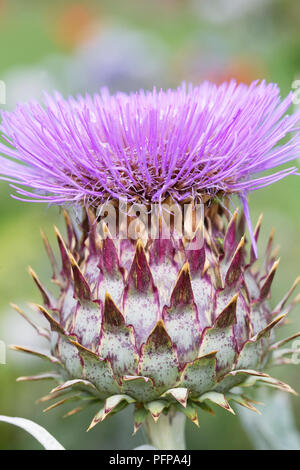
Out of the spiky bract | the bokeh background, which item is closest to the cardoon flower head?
the spiky bract

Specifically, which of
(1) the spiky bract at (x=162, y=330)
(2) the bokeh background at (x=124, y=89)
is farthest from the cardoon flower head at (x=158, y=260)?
(2) the bokeh background at (x=124, y=89)

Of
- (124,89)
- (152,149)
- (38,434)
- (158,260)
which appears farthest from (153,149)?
(124,89)

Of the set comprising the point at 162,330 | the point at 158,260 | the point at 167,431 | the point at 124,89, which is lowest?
the point at 167,431

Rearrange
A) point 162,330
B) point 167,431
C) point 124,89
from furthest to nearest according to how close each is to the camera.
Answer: point 124,89 < point 167,431 < point 162,330

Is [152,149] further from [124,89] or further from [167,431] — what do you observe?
[124,89]

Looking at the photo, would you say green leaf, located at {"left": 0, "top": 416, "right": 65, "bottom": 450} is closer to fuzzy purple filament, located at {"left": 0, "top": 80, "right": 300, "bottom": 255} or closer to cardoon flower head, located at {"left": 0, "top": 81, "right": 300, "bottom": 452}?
cardoon flower head, located at {"left": 0, "top": 81, "right": 300, "bottom": 452}

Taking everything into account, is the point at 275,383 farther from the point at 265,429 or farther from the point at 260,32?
the point at 260,32
